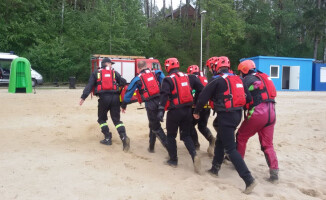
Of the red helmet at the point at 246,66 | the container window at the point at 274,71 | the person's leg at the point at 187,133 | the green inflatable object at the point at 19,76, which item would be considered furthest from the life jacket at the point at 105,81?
the container window at the point at 274,71

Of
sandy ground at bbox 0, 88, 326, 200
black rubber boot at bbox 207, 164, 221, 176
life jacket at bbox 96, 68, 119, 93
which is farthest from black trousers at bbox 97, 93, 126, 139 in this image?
black rubber boot at bbox 207, 164, 221, 176

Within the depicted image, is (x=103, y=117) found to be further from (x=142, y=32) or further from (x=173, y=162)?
(x=142, y=32)

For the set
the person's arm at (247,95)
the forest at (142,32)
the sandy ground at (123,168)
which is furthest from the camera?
the forest at (142,32)

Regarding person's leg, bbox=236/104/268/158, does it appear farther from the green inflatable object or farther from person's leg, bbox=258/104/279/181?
the green inflatable object

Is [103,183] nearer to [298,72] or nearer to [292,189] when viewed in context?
[292,189]

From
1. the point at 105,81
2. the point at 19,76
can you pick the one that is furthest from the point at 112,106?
the point at 19,76

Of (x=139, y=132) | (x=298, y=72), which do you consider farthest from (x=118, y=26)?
(x=139, y=132)

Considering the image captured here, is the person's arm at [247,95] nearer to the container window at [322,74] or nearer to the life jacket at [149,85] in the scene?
the life jacket at [149,85]

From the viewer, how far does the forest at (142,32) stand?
29219 mm

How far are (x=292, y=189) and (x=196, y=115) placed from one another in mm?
1790

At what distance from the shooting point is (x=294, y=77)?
26.7 metres

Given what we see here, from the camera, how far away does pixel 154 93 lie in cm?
564

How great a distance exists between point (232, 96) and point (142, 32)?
1202 inches

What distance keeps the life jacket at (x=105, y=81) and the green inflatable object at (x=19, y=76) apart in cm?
1298
